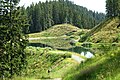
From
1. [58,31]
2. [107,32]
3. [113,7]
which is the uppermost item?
[113,7]

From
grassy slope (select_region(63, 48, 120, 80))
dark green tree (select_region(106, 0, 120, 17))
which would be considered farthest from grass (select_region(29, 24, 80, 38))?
grassy slope (select_region(63, 48, 120, 80))

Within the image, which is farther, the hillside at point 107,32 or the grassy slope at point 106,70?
the hillside at point 107,32

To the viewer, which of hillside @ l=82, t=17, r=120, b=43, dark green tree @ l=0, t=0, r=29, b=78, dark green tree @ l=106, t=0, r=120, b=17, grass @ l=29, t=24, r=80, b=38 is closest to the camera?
dark green tree @ l=0, t=0, r=29, b=78

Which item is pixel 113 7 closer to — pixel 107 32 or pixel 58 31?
pixel 107 32

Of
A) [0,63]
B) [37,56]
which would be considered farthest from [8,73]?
[37,56]

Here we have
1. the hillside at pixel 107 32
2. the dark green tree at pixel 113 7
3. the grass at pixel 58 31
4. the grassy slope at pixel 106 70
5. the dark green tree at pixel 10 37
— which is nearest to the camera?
the grassy slope at pixel 106 70

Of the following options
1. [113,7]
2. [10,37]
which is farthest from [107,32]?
[10,37]

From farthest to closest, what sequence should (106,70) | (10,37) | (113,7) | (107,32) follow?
1. (113,7)
2. (107,32)
3. (10,37)
4. (106,70)

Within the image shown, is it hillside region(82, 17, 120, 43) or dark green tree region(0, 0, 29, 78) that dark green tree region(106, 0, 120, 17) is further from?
dark green tree region(0, 0, 29, 78)

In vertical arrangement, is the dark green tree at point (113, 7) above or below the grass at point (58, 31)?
above

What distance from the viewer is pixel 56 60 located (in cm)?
6631

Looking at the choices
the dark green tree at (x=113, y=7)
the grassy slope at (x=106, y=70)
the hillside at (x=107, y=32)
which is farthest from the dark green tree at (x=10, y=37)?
the dark green tree at (x=113, y=7)

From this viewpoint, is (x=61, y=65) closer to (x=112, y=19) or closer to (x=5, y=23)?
(x=5, y=23)

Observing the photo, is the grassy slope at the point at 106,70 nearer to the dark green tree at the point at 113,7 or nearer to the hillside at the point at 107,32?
the hillside at the point at 107,32
